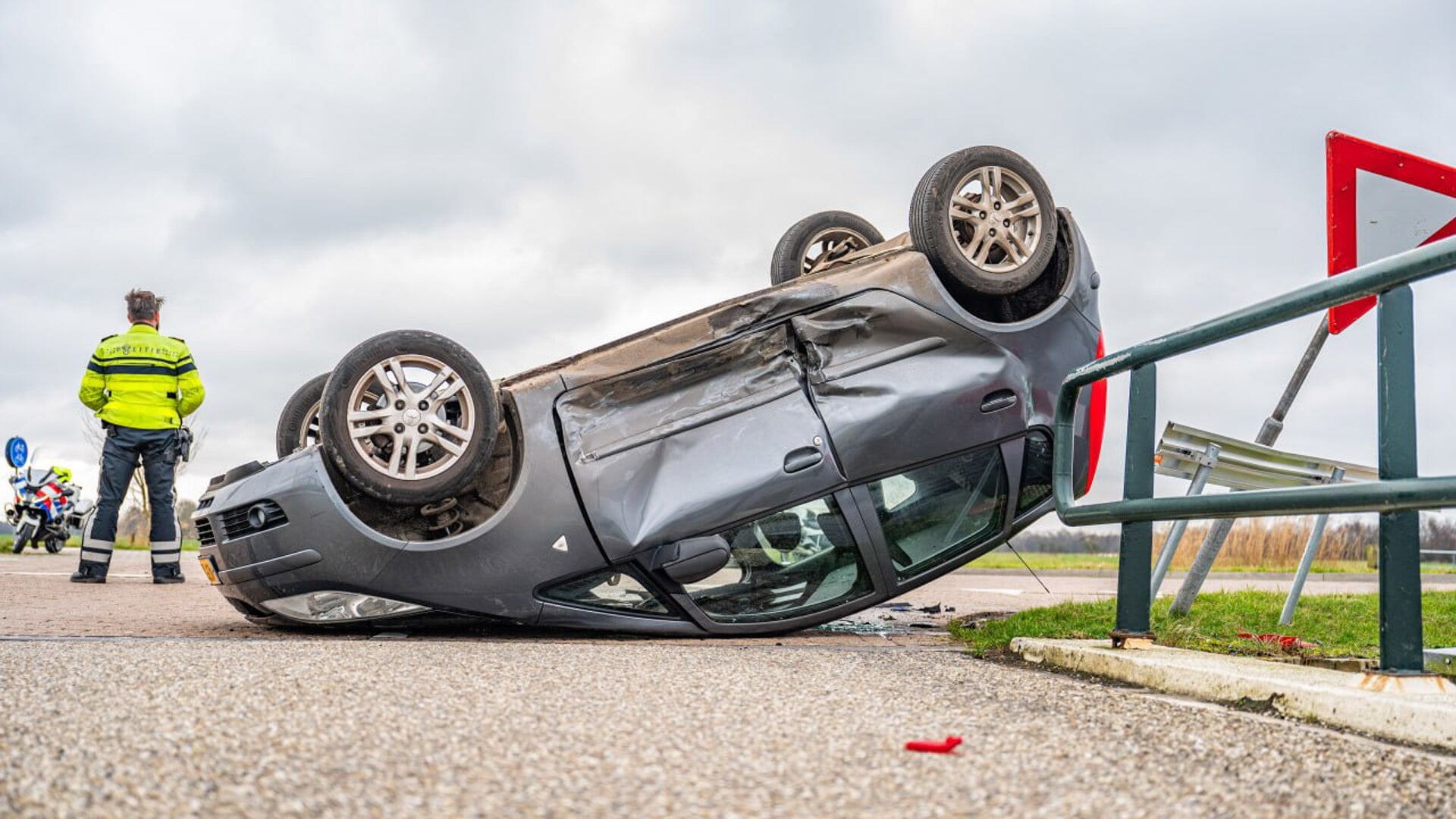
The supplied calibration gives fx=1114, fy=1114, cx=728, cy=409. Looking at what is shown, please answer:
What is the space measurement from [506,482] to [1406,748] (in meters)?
3.30

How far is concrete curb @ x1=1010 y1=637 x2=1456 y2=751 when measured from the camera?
233cm

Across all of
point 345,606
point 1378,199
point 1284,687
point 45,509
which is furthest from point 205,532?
point 45,509

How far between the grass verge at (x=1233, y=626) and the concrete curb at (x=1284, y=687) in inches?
23.5

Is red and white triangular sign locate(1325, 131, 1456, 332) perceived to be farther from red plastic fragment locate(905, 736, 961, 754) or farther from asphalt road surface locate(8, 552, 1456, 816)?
red plastic fragment locate(905, 736, 961, 754)

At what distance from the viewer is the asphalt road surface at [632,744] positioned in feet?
5.90

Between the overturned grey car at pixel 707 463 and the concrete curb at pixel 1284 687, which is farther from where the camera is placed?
the overturned grey car at pixel 707 463

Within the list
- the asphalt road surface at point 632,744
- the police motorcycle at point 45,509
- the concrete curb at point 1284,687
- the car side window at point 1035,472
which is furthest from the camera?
the police motorcycle at point 45,509

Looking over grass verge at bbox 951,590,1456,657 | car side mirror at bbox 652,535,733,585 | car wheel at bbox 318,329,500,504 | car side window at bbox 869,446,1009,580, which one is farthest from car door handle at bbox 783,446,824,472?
car wheel at bbox 318,329,500,504

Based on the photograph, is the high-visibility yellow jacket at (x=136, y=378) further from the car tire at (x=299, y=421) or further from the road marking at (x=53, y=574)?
the car tire at (x=299, y=421)

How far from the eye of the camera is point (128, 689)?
263 cm

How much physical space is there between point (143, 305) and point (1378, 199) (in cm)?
723

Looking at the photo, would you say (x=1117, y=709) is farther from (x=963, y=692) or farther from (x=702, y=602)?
(x=702, y=602)

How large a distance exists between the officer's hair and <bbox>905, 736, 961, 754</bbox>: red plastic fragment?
6928mm

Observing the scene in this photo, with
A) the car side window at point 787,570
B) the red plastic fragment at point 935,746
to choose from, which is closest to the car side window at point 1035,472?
the car side window at point 787,570
